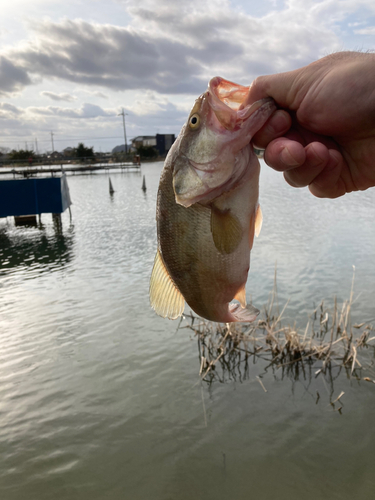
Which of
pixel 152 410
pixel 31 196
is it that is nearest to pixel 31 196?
pixel 31 196

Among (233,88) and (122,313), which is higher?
(233,88)

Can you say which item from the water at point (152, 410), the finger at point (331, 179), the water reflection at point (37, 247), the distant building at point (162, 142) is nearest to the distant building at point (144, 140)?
the distant building at point (162, 142)

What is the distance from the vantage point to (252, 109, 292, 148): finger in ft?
7.64

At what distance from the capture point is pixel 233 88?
7.30 feet

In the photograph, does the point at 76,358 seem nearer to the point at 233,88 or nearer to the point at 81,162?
the point at 233,88

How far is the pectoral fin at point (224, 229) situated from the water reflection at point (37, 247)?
14256 millimetres

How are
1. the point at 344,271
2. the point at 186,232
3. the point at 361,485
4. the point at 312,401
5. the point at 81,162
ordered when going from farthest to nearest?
1. the point at 81,162
2. the point at 344,271
3. the point at 312,401
4. the point at 361,485
5. the point at 186,232

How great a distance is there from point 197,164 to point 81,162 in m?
101

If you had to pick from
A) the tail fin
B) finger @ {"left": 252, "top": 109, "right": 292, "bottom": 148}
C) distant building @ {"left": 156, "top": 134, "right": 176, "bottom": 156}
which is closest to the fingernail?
finger @ {"left": 252, "top": 109, "right": 292, "bottom": 148}

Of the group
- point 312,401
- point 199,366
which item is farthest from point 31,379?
point 312,401

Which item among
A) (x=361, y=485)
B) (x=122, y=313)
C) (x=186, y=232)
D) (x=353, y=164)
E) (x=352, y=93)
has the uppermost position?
(x=352, y=93)

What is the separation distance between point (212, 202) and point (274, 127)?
2.06 feet

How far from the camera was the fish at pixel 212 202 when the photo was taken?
2061 millimetres

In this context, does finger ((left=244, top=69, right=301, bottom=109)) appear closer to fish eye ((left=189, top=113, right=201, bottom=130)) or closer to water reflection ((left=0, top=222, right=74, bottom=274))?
fish eye ((left=189, top=113, right=201, bottom=130))
